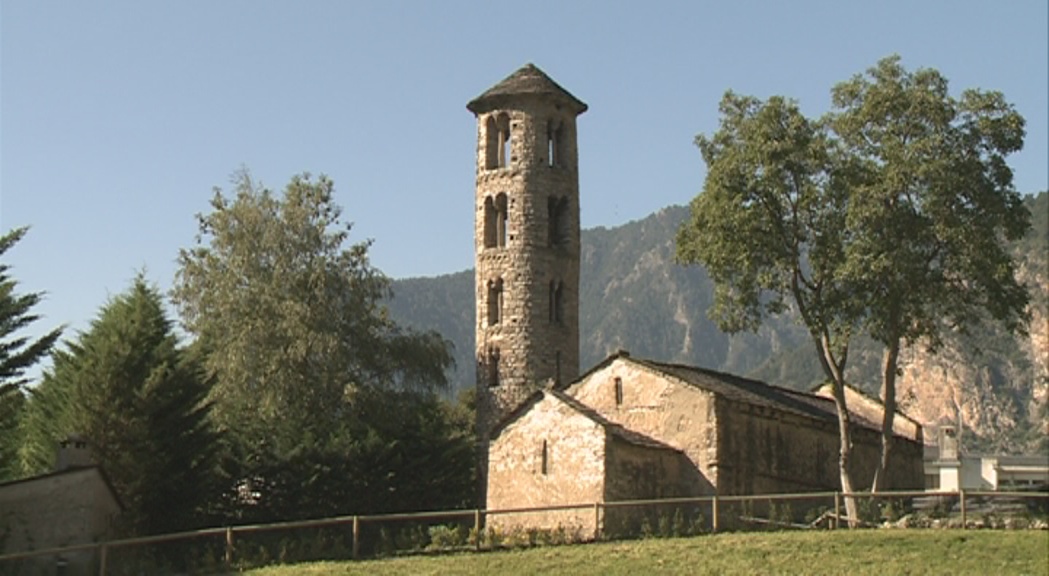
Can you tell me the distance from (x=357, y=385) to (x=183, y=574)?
57.8ft

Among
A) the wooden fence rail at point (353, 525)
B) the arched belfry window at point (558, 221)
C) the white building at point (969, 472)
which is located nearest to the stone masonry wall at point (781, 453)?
the wooden fence rail at point (353, 525)

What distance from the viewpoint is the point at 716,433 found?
143 ft

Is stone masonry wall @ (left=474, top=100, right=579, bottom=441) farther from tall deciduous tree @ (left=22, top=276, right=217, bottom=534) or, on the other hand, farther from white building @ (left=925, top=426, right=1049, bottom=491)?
white building @ (left=925, top=426, right=1049, bottom=491)

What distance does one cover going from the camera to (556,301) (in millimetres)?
55938

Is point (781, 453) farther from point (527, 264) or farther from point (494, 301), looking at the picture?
point (494, 301)

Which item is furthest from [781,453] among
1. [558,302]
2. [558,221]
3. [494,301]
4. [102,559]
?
[102,559]

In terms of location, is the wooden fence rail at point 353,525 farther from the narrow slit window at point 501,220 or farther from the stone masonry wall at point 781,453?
the narrow slit window at point 501,220

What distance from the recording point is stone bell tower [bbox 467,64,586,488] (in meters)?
54.4

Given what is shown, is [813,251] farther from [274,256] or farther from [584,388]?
[274,256]

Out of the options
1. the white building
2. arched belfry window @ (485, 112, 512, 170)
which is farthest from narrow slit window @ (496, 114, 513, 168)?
the white building

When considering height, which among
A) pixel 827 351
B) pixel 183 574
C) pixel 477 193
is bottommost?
pixel 183 574

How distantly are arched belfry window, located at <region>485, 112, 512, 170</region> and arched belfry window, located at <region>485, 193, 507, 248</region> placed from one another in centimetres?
143

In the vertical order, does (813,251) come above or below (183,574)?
above

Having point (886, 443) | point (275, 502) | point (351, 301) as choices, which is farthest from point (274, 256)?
point (886, 443)
